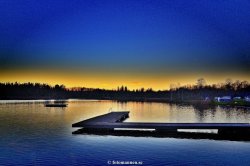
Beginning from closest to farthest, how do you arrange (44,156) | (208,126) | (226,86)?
(44,156)
(208,126)
(226,86)

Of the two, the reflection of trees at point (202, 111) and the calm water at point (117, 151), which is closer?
the calm water at point (117, 151)

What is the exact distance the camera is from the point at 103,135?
98.1 ft

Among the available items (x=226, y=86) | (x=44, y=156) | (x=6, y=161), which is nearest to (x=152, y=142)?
(x=44, y=156)

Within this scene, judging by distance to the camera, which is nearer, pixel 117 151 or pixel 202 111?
pixel 117 151

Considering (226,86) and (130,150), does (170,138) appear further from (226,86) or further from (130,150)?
(226,86)

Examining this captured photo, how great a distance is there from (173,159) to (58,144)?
987 cm

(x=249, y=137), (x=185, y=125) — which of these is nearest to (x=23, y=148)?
(x=185, y=125)

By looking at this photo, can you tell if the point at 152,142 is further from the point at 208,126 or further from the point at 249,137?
the point at 249,137

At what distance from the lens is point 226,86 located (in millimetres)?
158875

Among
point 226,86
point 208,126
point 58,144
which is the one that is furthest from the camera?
point 226,86

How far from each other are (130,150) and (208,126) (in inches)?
401

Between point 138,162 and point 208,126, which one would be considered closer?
point 138,162

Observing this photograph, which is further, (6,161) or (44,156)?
(44,156)

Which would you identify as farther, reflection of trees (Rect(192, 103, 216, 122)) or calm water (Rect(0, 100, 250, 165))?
reflection of trees (Rect(192, 103, 216, 122))
